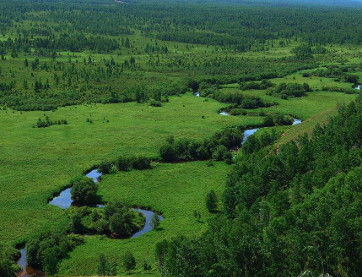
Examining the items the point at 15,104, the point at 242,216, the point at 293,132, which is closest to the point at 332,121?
the point at 293,132

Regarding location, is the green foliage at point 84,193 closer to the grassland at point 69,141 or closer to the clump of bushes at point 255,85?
the grassland at point 69,141

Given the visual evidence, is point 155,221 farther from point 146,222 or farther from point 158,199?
point 158,199

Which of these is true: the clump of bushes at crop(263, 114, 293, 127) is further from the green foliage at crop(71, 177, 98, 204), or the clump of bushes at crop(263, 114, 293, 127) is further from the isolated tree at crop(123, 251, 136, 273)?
the isolated tree at crop(123, 251, 136, 273)

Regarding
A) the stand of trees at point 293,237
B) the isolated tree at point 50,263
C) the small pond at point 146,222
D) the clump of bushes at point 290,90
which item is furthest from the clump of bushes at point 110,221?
the clump of bushes at point 290,90

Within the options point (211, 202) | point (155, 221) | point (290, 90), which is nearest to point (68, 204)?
point (155, 221)

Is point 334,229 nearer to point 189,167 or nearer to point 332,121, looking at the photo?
point 332,121

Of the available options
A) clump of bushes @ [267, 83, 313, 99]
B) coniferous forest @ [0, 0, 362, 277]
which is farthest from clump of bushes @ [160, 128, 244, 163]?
clump of bushes @ [267, 83, 313, 99]
